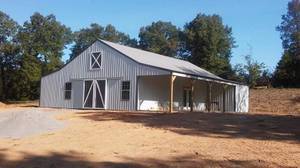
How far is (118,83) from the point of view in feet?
97.8

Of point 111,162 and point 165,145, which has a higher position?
point 165,145

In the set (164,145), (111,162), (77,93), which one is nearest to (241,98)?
(77,93)

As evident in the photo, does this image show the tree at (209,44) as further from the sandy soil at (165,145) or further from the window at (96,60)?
the sandy soil at (165,145)

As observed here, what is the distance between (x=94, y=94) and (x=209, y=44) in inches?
1264

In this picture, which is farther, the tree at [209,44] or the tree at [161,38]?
the tree at [161,38]

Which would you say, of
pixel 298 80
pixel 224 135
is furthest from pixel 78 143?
pixel 298 80

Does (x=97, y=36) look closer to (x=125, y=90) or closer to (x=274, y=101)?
(x=274, y=101)

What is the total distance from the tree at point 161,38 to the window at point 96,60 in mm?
33877

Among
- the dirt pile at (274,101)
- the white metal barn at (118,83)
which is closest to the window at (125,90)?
the white metal barn at (118,83)

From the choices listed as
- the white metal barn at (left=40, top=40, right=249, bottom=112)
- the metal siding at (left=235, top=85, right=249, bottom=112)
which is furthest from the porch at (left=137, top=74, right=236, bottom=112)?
the metal siding at (left=235, top=85, right=249, bottom=112)

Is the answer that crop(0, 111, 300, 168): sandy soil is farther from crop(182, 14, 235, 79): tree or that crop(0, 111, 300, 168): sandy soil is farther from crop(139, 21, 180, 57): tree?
crop(139, 21, 180, 57): tree

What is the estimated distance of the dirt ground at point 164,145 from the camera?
425 inches

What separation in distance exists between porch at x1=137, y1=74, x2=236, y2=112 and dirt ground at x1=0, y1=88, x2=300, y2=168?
9.44 metres

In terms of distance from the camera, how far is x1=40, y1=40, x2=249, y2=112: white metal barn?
95.0 ft
